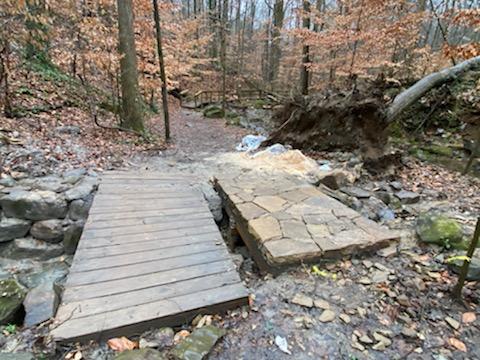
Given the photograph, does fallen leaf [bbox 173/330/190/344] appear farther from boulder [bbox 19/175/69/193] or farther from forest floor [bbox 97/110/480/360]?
boulder [bbox 19/175/69/193]

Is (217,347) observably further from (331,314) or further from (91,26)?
(91,26)

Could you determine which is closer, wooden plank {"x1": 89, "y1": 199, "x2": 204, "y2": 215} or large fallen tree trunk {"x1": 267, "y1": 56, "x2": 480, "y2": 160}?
wooden plank {"x1": 89, "y1": 199, "x2": 204, "y2": 215}

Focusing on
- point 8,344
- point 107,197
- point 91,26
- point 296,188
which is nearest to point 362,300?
point 296,188

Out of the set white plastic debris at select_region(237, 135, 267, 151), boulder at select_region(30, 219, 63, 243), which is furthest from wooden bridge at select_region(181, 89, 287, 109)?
boulder at select_region(30, 219, 63, 243)

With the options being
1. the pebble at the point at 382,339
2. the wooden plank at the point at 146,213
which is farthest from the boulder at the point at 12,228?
the pebble at the point at 382,339

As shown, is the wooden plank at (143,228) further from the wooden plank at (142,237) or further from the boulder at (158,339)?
the boulder at (158,339)

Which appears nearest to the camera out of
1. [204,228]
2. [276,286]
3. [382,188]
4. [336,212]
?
[276,286]

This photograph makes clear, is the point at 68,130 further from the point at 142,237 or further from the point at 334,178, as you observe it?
the point at 334,178

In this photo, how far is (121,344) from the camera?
6.31 feet

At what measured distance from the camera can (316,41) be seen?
901 centimetres

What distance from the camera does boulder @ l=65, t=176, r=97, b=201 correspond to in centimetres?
398

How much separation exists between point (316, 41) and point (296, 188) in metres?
6.51

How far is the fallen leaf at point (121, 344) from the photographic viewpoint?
1.90 metres

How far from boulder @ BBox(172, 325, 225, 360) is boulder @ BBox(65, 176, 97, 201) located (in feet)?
9.28
